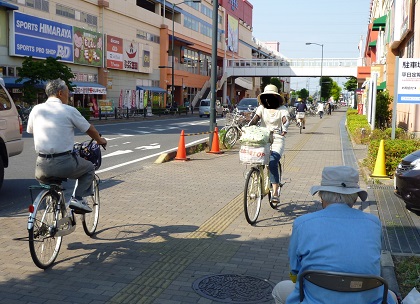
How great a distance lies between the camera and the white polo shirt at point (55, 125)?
5.06 meters

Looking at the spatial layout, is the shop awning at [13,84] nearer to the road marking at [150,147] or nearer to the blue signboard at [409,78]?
the road marking at [150,147]

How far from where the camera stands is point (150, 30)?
181ft

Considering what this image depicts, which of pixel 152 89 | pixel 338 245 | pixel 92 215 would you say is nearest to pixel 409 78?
pixel 92 215

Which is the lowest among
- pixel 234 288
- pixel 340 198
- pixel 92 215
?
pixel 234 288

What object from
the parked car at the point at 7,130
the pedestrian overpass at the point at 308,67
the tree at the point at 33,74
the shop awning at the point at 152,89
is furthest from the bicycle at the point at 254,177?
the pedestrian overpass at the point at 308,67

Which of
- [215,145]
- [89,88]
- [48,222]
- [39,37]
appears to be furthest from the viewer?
[89,88]

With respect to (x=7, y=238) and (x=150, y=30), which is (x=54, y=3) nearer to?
(x=150, y=30)

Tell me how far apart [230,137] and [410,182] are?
10.6 meters

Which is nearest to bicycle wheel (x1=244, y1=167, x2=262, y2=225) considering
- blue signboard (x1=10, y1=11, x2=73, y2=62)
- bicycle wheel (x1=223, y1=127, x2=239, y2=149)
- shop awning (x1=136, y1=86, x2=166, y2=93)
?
bicycle wheel (x1=223, y1=127, x2=239, y2=149)

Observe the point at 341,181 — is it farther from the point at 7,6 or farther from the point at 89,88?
the point at 89,88

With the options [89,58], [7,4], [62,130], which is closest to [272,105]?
[62,130]

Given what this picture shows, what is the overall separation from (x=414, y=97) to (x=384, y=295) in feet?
31.5

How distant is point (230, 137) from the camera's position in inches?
688

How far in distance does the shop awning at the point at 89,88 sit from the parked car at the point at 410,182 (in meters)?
34.0
